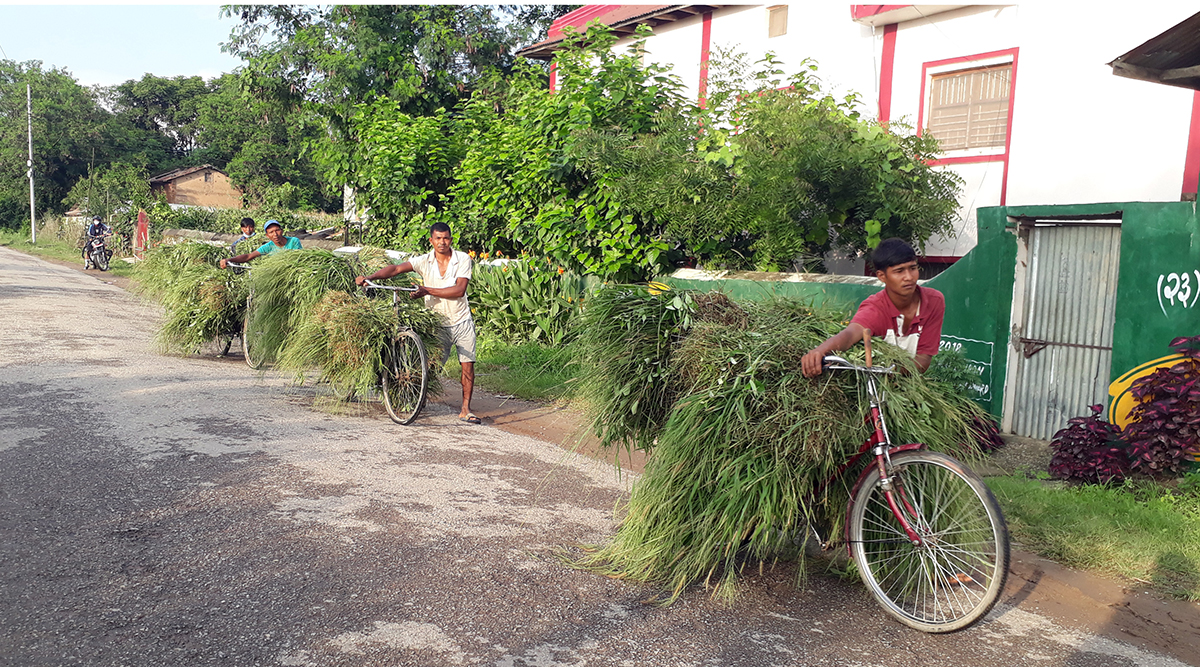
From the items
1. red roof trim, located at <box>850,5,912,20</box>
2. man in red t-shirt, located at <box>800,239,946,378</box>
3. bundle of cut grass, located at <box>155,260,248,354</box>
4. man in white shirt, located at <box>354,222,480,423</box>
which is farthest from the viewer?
red roof trim, located at <box>850,5,912,20</box>

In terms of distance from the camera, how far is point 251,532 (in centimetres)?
472

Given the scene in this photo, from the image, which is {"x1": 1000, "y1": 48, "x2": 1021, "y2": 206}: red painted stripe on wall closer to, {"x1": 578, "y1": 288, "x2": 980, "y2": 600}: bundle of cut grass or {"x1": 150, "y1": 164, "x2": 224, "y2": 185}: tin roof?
{"x1": 578, "y1": 288, "x2": 980, "y2": 600}: bundle of cut grass

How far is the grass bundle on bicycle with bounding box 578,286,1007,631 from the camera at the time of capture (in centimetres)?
398

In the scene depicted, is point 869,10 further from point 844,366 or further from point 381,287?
point 844,366

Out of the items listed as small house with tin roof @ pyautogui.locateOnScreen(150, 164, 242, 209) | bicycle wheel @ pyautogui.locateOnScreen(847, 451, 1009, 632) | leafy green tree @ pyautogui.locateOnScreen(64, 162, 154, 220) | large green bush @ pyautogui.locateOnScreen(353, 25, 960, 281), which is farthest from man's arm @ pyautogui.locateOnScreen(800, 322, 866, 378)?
small house with tin roof @ pyautogui.locateOnScreen(150, 164, 242, 209)

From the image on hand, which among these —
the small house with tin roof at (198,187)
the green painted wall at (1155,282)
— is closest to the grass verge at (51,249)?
the small house with tin roof at (198,187)

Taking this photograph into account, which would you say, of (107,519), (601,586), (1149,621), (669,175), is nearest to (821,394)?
(601,586)

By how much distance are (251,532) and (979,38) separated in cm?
1060

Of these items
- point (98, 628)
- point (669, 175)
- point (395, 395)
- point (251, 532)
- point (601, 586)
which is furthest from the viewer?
point (669, 175)

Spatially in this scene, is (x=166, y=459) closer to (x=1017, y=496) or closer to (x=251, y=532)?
(x=251, y=532)

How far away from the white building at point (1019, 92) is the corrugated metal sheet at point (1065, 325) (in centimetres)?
245

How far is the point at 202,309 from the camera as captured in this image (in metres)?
10.7

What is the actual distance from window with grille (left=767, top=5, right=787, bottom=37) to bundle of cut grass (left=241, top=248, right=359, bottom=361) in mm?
8714

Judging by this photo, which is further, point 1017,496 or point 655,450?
point 1017,496
